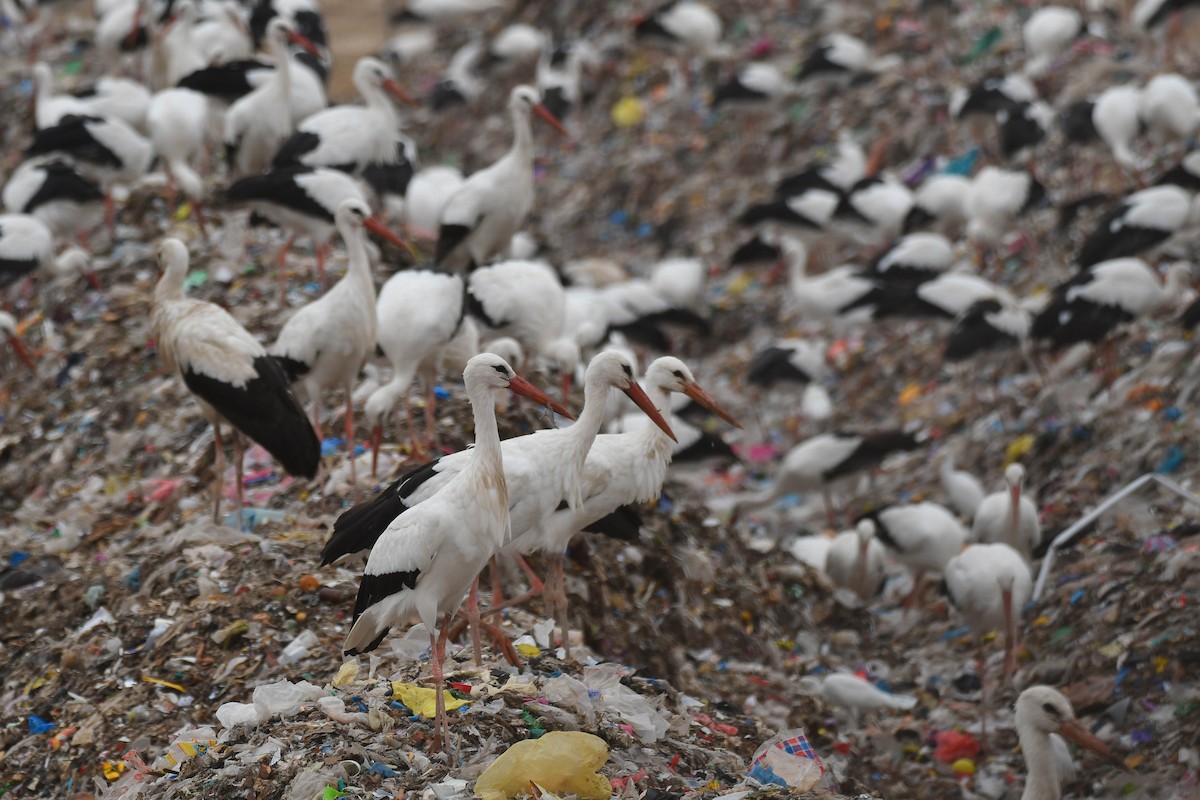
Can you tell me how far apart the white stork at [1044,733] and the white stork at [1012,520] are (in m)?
2.29

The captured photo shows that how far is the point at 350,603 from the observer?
22.9 feet

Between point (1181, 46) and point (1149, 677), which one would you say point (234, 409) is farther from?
point (1181, 46)

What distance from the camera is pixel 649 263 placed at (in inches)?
615

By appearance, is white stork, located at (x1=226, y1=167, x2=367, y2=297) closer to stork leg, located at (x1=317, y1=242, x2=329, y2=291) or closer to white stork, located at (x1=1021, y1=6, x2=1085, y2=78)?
stork leg, located at (x1=317, y1=242, x2=329, y2=291)

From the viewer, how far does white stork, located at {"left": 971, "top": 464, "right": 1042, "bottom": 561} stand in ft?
29.7

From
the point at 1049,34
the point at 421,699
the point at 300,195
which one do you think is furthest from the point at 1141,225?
the point at 421,699

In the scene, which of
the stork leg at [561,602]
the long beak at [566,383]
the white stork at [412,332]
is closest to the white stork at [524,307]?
the long beak at [566,383]

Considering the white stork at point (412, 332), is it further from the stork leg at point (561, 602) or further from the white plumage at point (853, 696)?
the white plumage at point (853, 696)

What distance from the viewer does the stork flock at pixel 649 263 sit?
6.75 metres

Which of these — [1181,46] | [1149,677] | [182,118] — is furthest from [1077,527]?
[1181,46]

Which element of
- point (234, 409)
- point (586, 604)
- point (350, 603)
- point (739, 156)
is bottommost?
point (739, 156)

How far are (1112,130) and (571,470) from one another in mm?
8000

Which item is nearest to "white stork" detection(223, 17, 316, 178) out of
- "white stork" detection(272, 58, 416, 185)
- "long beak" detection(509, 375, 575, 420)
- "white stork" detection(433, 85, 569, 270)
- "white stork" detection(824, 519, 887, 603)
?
"white stork" detection(272, 58, 416, 185)

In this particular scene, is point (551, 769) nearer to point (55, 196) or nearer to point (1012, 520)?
point (1012, 520)
